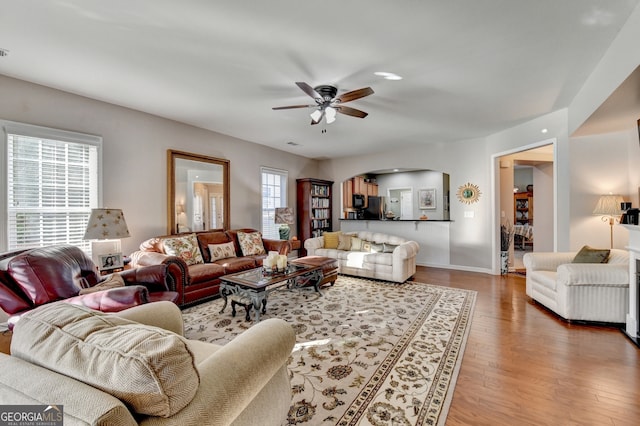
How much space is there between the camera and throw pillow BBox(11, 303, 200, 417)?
0.73 meters

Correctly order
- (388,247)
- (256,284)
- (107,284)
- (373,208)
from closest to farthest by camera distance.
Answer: (107,284) < (256,284) < (388,247) < (373,208)

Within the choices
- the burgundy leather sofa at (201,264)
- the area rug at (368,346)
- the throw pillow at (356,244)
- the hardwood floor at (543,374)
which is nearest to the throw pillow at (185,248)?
the burgundy leather sofa at (201,264)

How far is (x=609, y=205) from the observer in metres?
3.50

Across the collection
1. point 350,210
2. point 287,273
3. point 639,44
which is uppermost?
point 639,44

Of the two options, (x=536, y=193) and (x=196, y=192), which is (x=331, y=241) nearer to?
(x=196, y=192)

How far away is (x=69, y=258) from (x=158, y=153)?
2.14 meters

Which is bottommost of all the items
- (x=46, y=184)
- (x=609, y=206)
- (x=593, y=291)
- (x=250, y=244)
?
(x=593, y=291)

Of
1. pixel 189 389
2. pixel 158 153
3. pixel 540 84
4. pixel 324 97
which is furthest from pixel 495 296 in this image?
pixel 158 153

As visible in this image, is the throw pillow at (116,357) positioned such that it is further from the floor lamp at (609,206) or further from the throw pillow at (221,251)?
the floor lamp at (609,206)

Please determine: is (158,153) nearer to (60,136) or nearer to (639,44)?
(60,136)

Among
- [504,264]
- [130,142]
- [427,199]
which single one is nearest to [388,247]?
[504,264]

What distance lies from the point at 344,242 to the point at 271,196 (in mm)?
2050

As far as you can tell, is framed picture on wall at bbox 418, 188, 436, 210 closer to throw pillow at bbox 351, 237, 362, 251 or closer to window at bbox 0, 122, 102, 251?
throw pillow at bbox 351, 237, 362, 251

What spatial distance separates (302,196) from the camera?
22.4 ft
